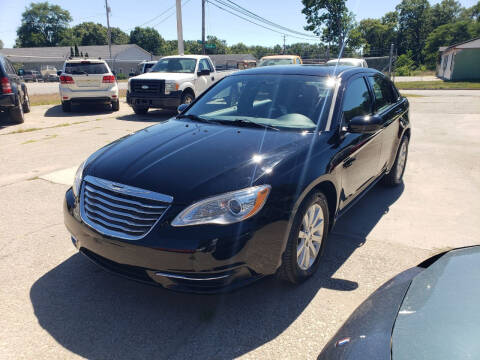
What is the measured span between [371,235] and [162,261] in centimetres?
244

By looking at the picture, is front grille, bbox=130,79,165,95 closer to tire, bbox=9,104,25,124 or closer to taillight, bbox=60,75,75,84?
taillight, bbox=60,75,75,84

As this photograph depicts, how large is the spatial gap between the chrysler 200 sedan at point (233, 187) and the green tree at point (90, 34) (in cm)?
11493

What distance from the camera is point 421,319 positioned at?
150 cm

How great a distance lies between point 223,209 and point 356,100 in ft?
7.41

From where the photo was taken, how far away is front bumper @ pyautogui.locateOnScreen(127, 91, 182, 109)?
11633 mm

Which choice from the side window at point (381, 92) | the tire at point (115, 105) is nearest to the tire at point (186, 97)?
the tire at point (115, 105)

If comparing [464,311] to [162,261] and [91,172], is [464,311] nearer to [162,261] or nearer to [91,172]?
[162,261]

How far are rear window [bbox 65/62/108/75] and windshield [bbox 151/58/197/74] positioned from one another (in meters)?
1.71

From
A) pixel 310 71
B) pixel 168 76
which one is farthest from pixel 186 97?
pixel 310 71

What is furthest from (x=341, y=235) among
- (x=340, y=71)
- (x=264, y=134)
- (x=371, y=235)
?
(x=340, y=71)

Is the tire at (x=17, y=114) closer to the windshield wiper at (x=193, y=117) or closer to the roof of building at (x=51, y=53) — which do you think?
the windshield wiper at (x=193, y=117)

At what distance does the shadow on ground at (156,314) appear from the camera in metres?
2.36

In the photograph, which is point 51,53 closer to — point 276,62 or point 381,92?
point 276,62

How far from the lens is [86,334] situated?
2459 mm
